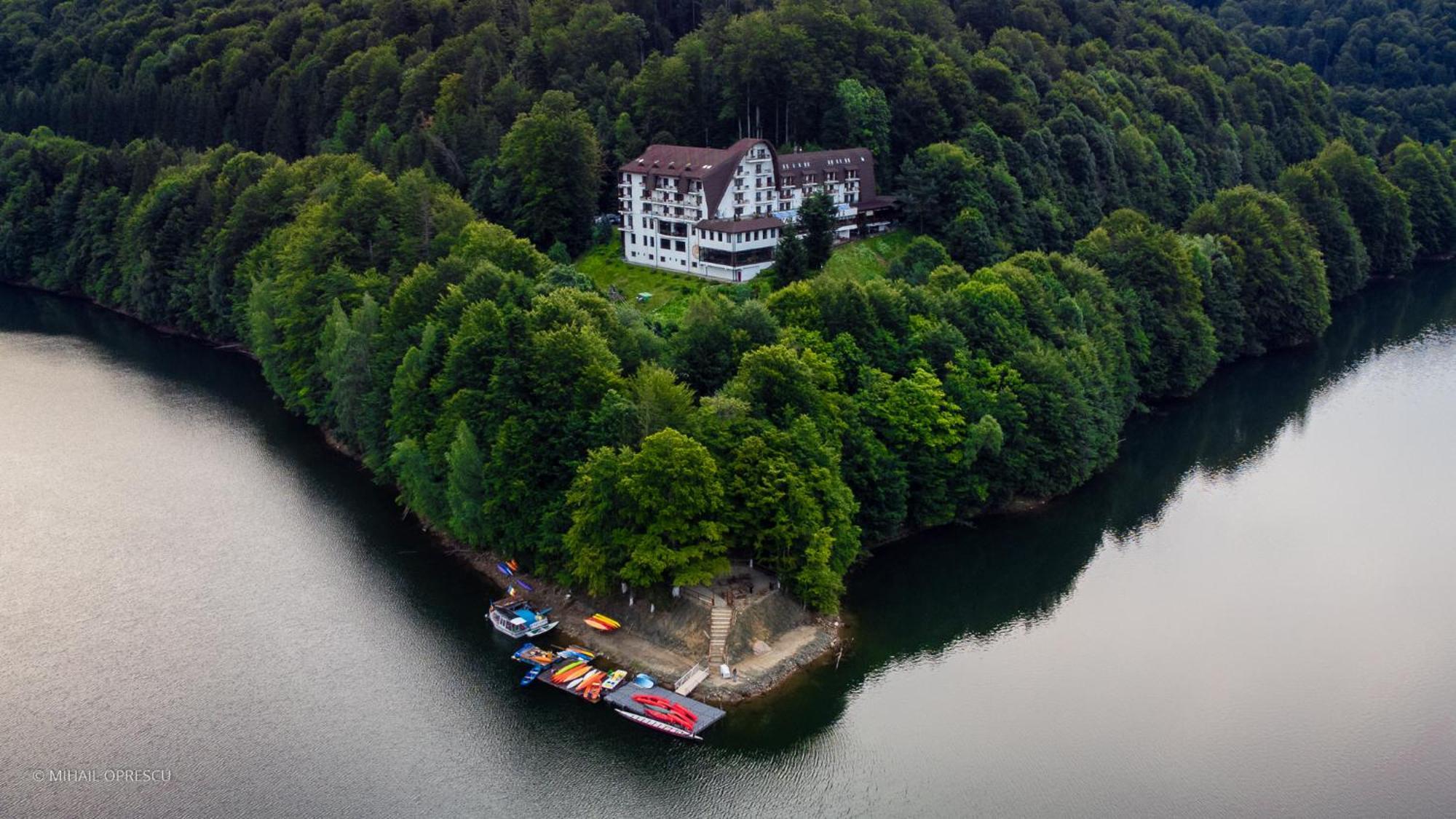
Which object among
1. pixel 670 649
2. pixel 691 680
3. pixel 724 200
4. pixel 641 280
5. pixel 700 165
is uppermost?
pixel 700 165

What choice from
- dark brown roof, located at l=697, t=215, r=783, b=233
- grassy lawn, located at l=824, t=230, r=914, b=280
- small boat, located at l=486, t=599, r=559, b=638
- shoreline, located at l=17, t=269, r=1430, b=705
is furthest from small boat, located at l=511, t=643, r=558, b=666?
grassy lawn, located at l=824, t=230, r=914, b=280

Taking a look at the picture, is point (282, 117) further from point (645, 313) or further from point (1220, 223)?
point (1220, 223)

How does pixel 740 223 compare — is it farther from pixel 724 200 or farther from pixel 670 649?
pixel 670 649

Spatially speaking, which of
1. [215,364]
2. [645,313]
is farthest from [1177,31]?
[215,364]

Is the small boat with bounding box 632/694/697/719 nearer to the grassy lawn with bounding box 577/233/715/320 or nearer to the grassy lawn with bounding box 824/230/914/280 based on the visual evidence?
the grassy lawn with bounding box 577/233/715/320

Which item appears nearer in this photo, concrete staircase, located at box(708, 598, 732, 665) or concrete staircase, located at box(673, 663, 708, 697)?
concrete staircase, located at box(673, 663, 708, 697)

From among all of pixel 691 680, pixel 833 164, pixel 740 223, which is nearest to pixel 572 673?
pixel 691 680

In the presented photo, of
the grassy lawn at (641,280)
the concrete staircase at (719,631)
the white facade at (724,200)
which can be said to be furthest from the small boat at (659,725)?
the white facade at (724,200)
